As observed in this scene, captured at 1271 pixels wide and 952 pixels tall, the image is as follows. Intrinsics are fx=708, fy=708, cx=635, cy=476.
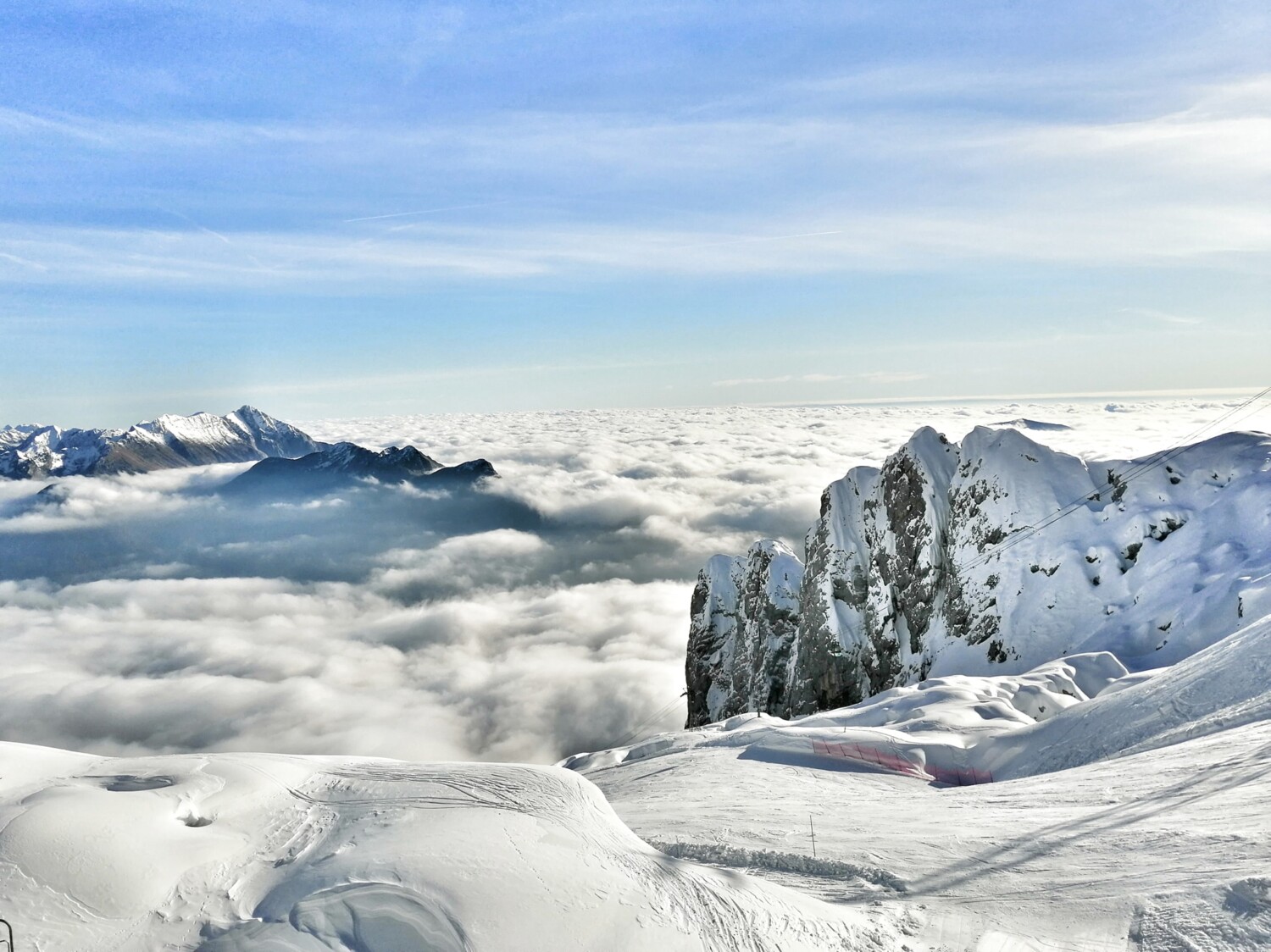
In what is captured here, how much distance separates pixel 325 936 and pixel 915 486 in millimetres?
61571

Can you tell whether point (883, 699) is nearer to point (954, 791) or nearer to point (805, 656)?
point (954, 791)

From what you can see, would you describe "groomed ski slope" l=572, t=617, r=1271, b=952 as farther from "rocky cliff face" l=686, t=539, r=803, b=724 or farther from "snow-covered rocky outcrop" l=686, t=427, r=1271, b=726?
"rocky cliff face" l=686, t=539, r=803, b=724

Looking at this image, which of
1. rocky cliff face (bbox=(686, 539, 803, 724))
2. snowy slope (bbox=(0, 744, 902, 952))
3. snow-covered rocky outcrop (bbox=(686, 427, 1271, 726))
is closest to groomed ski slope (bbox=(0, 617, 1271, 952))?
snowy slope (bbox=(0, 744, 902, 952))

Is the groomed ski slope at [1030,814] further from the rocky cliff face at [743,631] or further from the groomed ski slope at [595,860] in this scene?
the rocky cliff face at [743,631]

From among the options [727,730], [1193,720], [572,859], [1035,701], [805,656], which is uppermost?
[572,859]

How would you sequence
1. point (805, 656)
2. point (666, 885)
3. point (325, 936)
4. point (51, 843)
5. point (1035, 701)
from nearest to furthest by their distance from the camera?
point (325, 936)
point (51, 843)
point (666, 885)
point (1035, 701)
point (805, 656)

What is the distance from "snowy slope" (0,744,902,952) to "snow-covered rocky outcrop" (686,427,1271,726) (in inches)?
1457

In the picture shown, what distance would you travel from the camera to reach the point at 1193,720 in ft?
75.3

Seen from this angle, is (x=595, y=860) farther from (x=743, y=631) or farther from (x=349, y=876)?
(x=743, y=631)

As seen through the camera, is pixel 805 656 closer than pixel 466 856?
No

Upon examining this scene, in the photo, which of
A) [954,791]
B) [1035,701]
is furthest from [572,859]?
[1035,701]

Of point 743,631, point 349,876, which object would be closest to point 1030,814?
point 349,876

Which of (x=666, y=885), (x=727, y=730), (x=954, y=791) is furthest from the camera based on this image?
(x=727, y=730)

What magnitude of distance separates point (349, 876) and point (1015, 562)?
172 ft
